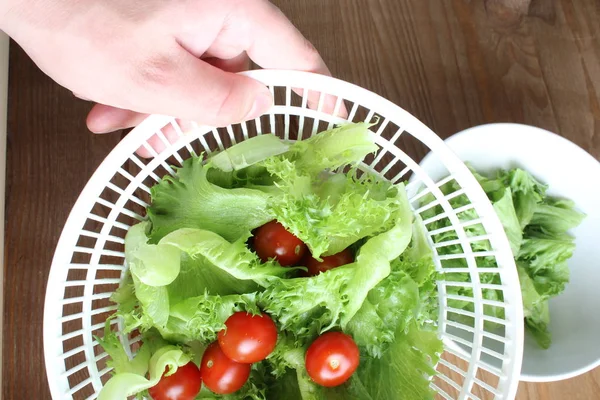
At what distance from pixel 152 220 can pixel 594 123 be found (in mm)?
688

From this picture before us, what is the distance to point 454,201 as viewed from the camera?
2.78ft

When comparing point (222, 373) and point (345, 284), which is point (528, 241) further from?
→ point (222, 373)

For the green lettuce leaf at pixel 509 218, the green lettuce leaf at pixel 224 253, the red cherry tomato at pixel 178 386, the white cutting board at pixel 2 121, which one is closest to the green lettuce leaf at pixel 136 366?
the red cherry tomato at pixel 178 386

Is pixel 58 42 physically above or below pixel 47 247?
above

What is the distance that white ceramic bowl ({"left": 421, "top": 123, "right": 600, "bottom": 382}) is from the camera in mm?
800

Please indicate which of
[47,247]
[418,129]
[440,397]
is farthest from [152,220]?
[440,397]

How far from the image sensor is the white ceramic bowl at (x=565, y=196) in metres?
0.80

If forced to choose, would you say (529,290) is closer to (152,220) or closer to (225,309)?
(225,309)

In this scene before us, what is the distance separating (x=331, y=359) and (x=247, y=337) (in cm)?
11

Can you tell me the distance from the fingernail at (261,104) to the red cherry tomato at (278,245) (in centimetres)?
15

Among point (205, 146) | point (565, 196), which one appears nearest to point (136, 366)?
point (205, 146)

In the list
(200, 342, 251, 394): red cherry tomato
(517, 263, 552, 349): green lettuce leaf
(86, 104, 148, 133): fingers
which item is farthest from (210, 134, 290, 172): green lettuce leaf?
(517, 263, 552, 349): green lettuce leaf

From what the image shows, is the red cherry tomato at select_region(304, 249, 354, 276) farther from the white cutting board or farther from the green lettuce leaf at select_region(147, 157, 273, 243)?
the white cutting board

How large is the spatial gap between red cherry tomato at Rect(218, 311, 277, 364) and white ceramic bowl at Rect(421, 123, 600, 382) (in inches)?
11.9
